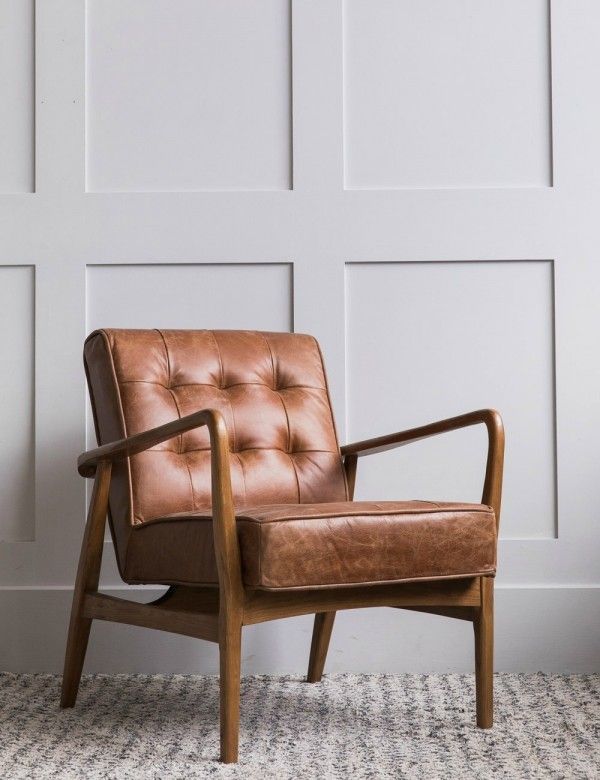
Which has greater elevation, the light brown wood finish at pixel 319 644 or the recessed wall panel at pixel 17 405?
the recessed wall panel at pixel 17 405

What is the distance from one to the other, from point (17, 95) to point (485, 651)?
1750 mm

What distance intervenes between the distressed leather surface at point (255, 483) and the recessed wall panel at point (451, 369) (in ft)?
0.93

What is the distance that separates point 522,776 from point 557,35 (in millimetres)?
1775

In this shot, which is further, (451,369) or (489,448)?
(451,369)

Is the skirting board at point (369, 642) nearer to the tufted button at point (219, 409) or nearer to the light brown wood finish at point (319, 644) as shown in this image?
the light brown wood finish at point (319, 644)

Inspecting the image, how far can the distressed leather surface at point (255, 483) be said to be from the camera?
1484 millimetres

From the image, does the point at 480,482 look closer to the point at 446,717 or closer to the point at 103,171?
the point at 446,717

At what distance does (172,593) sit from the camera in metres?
1.86

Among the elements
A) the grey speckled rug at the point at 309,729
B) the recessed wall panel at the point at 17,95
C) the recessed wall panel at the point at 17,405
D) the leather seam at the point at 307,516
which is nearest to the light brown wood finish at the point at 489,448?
the leather seam at the point at 307,516

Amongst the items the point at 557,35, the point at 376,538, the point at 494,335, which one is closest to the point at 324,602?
the point at 376,538

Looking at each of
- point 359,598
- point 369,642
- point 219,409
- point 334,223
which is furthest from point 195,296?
point 359,598

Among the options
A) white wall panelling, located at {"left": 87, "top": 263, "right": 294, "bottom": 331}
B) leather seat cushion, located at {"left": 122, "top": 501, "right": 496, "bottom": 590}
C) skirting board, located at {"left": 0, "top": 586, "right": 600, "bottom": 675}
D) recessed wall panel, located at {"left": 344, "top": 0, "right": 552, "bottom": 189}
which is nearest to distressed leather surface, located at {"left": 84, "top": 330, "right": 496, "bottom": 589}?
leather seat cushion, located at {"left": 122, "top": 501, "right": 496, "bottom": 590}

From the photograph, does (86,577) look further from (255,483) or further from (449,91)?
(449,91)

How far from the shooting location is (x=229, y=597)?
1.46 m
